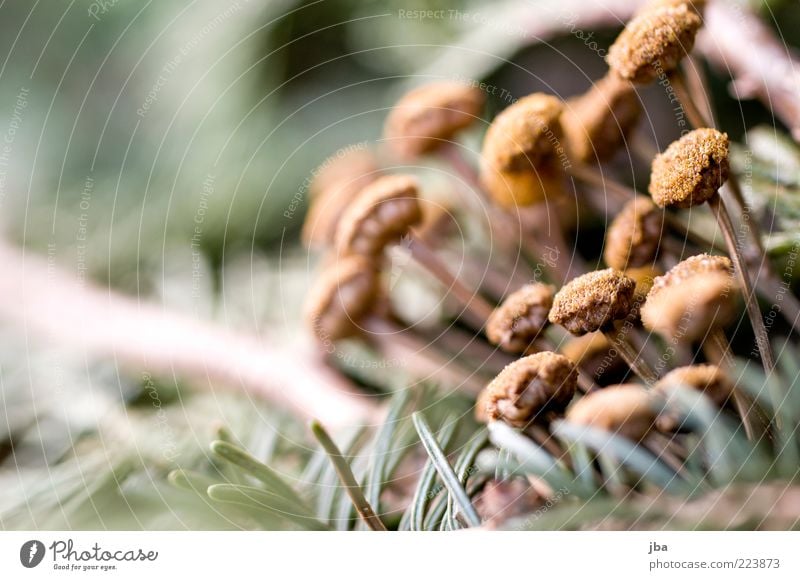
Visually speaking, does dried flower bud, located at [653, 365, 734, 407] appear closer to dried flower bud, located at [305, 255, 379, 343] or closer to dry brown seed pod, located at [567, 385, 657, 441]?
dry brown seed pod, located at [567, 385, 657, 441]

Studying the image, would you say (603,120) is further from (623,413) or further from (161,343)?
(161,343)

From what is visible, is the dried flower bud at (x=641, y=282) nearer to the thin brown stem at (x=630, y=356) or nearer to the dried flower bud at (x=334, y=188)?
the thin brown stem at (x=630, y=356)

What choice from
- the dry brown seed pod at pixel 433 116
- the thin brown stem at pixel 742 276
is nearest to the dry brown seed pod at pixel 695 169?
the thin brown stem at pixel 742 276

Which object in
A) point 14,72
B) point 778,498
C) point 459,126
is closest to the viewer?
point 778,498

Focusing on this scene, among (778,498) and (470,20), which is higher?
(470,20)

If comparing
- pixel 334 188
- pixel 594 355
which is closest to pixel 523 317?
pixel 594 355

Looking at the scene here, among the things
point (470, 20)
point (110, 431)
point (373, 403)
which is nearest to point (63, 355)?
point (110, 431)
